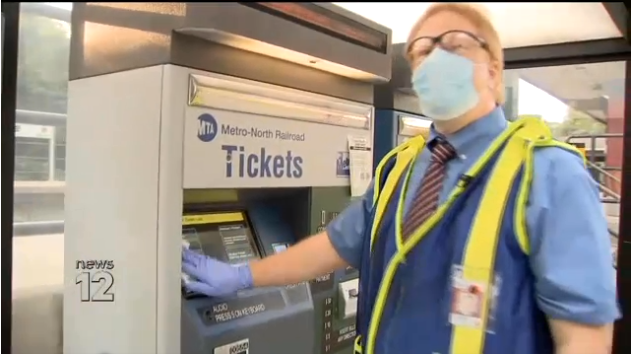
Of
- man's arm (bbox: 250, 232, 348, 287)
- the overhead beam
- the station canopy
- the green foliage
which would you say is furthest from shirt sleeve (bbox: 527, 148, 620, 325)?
the green foliage

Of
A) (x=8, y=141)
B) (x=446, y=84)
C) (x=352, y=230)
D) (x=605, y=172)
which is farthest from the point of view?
(x=605, y=172)

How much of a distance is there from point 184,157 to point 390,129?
1.07 metres

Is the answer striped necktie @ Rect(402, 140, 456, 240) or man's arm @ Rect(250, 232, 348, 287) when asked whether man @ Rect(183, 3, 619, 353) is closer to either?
striped necktie @ Rect(402, 140, 456, 240)

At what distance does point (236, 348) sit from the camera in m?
1.55

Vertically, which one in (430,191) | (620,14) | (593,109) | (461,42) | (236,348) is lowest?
(236,348)

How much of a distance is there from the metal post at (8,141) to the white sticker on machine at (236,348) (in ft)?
2.74

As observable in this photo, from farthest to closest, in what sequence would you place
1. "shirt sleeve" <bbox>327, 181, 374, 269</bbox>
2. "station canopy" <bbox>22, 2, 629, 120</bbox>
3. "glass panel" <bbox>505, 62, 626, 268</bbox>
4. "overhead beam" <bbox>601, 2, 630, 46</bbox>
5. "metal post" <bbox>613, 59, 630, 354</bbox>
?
"metal post" <bbox>613, 59, 630, 354</bbox>
"glass panel" <bbox>505, 62, 626, 268</bbox>
"overhead beam" <bbox>601, 2, 630, 46</bbox>
"station canopy" <bbox>22, 2, 629, 120</bbox>
"shirt sleeve" <bbox>327, 181, 374, 269</bbox>

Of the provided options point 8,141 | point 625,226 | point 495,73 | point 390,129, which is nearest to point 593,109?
point 625,226

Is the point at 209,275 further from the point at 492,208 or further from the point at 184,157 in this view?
the point at 492,208

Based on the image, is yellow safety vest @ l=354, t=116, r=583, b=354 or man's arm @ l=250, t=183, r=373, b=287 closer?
yellow safety vest @ l=354, t=116, r=583, b=354

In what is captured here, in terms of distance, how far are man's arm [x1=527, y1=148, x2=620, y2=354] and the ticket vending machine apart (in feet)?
3.67

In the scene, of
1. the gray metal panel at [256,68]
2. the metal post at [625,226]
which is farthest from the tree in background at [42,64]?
the metal post at [625,226]

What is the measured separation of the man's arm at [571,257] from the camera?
1071 mm

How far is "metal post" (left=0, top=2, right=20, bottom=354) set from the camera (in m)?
1.86
